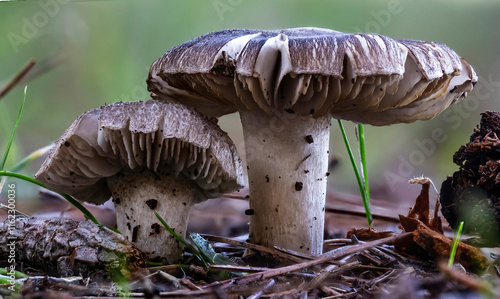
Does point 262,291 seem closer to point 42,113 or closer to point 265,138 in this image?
point 265,138

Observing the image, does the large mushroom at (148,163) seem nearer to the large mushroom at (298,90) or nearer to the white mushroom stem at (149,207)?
the white mushroom stem at (149,207)

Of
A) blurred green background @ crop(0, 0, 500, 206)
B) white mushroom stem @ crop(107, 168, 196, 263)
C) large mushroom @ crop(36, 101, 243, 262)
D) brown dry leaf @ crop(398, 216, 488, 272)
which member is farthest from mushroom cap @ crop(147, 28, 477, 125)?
blurred green background @ crop(0, 0, 500, 206)

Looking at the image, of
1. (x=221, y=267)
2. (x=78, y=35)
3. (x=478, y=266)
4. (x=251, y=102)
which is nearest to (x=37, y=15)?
(x=78, y=35)

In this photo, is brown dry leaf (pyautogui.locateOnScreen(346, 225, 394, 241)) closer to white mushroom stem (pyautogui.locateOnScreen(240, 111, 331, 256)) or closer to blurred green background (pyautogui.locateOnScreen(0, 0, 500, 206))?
white mushroom stem (pyautogui.locateOnScreen(240, 111, 331, 256))

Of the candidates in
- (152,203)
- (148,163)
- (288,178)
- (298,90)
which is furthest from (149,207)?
(298,90)

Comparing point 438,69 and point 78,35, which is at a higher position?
point 78,35
